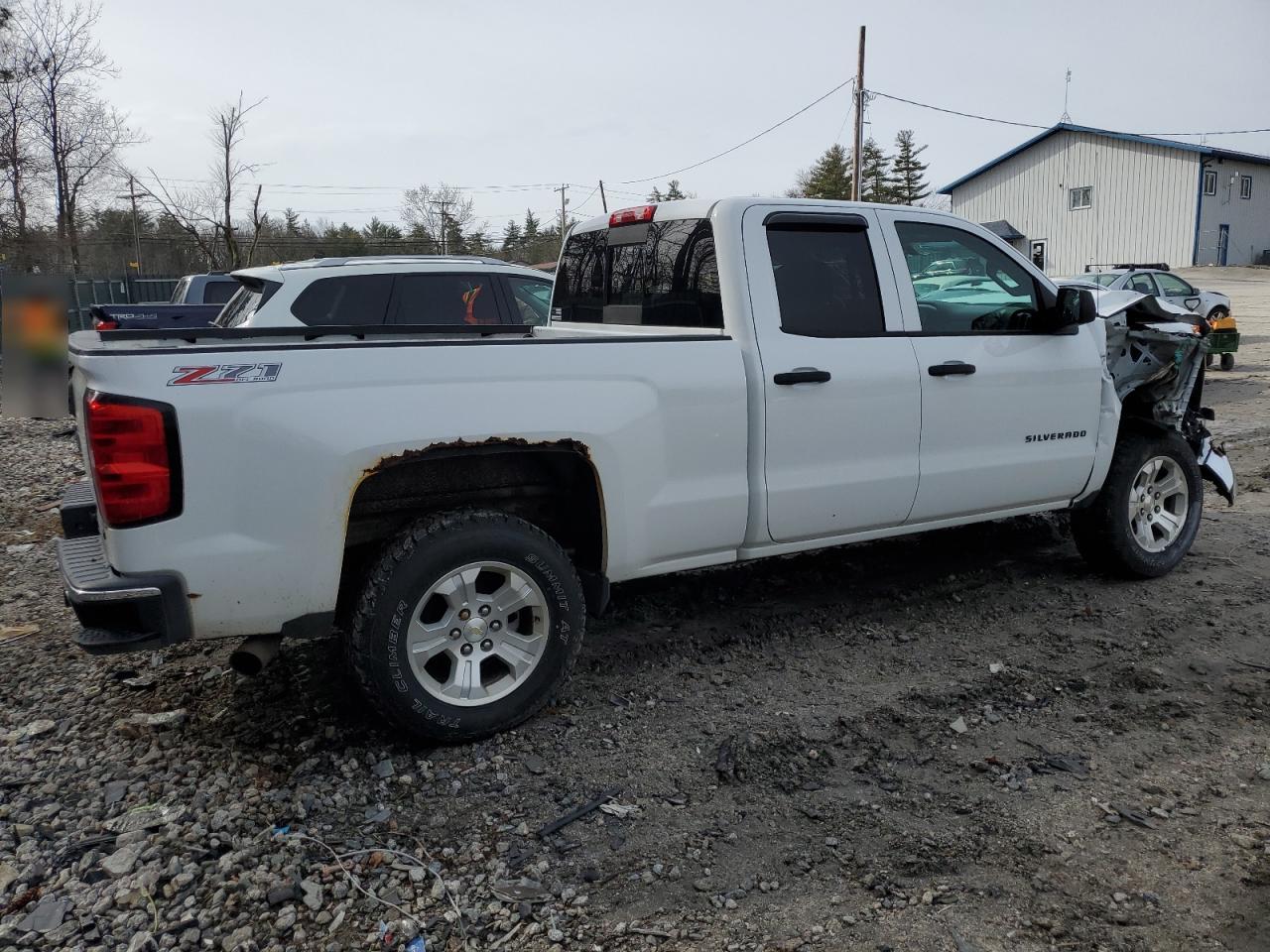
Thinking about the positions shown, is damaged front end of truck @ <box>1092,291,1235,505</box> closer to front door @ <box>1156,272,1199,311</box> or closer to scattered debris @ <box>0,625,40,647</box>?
scattered debris @ <box>0,625,40,647</box>

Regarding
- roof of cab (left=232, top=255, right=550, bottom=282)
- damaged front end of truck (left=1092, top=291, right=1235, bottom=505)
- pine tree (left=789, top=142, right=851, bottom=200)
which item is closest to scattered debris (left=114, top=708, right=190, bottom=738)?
roof of cab (left=232, top=255, right=550, bottom=282)

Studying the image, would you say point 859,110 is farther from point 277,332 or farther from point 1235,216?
point 277,332

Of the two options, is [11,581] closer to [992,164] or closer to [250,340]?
[250,340]

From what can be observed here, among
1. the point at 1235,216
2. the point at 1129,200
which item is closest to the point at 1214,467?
the point at 1129,200

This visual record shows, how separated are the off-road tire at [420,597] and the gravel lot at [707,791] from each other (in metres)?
0.15

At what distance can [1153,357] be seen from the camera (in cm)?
558

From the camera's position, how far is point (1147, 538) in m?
5.70

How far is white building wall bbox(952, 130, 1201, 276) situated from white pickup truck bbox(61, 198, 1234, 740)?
40803 mm

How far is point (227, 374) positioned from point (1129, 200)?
46.1m

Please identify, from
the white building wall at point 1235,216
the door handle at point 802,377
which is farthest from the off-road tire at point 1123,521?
the white building wall at point 1235,216

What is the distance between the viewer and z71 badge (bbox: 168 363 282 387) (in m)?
3.12

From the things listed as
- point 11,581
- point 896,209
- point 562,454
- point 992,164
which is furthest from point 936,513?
point 992,164

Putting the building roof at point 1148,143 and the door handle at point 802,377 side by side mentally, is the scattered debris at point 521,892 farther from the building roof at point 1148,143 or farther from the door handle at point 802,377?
the building roof at point 1148,143

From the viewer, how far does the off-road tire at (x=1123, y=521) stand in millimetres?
5500
